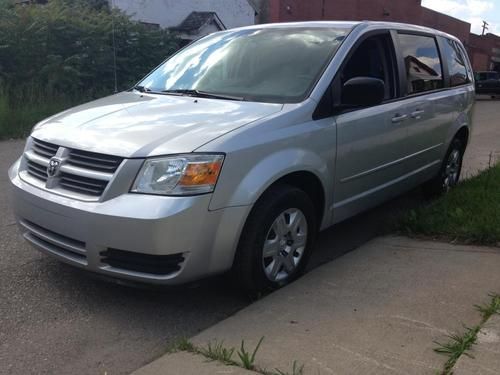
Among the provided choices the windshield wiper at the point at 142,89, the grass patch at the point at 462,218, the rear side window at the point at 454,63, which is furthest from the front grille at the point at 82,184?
the rear side window at the point at 454,63

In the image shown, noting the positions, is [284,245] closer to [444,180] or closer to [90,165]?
[90,165]

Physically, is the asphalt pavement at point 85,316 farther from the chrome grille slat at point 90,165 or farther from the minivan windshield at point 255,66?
the minivan windshield at point 255,66

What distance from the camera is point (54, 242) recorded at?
3.49 m

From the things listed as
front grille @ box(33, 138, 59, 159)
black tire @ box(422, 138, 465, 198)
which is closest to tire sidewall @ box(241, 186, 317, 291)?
front grille @ box(33, 138, 59, 159)

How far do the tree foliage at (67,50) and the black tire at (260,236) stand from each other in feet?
34.3

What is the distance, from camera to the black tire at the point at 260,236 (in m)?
3.46

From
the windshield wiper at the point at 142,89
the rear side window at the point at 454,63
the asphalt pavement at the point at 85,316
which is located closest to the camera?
the asphalt pavement at the point at 85,316

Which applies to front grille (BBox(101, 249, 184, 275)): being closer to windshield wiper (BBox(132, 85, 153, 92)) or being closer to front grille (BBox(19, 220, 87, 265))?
front grille (BBox(19, 220, 87, 265))

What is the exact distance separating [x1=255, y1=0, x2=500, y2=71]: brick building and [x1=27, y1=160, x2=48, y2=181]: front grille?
23.2m

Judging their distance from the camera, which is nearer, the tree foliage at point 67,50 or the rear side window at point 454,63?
the rear side window at point 454,63

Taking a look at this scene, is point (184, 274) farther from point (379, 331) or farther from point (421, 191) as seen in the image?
point (421, 191)

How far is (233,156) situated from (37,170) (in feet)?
4.61

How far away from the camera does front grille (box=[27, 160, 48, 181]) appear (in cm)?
364

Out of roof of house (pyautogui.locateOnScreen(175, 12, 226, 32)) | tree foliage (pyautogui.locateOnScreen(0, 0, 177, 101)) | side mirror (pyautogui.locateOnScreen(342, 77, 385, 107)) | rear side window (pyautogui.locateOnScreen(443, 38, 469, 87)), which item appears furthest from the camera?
roof of house (pyautogui.locateOnScreen(175, 12, 226, 32))
